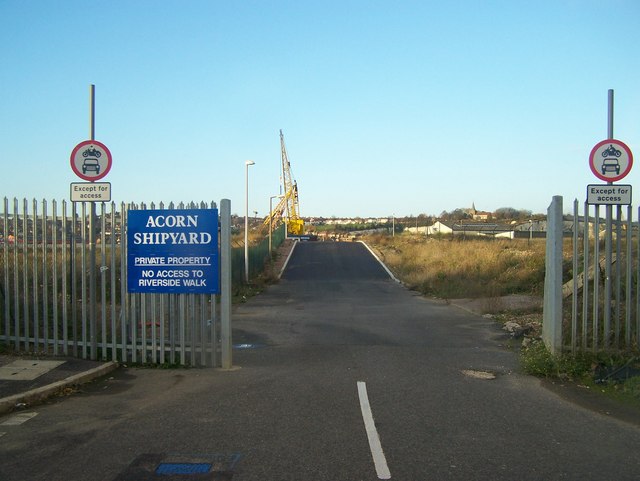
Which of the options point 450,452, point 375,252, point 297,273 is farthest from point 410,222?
point 450,452

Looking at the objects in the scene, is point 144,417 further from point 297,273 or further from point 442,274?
point 297,273

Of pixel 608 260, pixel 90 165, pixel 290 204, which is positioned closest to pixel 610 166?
pixel 608 260

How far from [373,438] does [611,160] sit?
235 inches

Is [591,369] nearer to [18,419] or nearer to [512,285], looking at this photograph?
[18,419]

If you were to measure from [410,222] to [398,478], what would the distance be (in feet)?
419

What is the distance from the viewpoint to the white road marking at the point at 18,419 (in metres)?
6.29

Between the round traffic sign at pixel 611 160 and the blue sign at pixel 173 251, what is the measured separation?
5866mm

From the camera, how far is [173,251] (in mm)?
8953

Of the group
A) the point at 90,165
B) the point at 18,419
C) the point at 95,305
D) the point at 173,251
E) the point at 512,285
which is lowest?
the point at 512,285

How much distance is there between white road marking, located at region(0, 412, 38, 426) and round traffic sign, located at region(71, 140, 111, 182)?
3857 millimetres

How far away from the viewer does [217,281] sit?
8.81m

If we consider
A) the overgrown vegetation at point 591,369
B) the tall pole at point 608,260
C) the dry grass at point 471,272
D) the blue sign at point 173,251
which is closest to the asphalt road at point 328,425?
the overgrown vegetation at point 591,369

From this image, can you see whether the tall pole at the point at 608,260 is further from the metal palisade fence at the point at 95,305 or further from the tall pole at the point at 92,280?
the tall pole at the point at 92,280

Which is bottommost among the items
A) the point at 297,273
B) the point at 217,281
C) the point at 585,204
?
the point at 297,273
